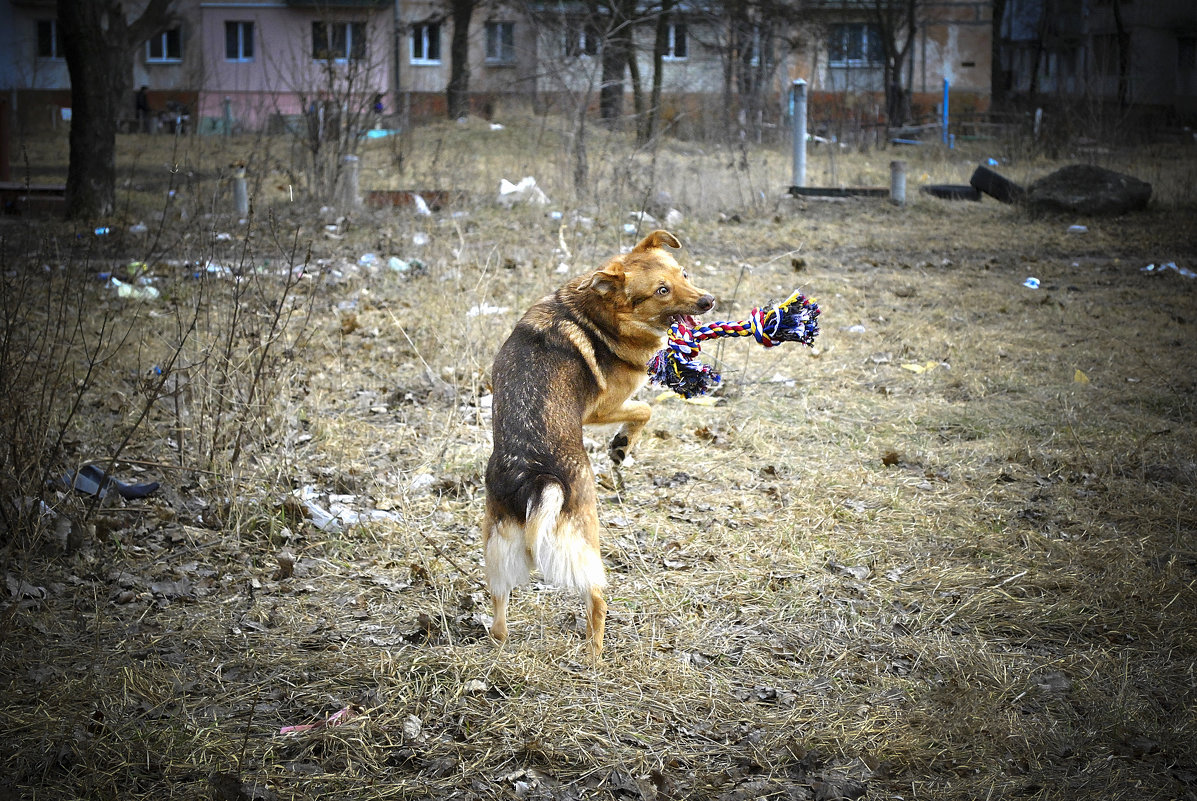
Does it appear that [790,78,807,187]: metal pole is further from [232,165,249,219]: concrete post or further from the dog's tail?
the dog's tail

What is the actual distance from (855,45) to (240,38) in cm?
2363

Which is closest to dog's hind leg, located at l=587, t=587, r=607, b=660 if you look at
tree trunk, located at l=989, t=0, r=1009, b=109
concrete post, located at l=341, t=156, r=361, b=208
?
concrete post, located at l=341, t=156, r=361, b=208

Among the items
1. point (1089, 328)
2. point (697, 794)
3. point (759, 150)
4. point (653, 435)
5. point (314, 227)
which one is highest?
point (759, 150)

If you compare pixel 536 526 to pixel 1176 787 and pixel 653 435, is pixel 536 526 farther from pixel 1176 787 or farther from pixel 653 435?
pixel 653 435

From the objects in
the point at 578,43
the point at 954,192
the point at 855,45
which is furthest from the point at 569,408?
the point at 855,45

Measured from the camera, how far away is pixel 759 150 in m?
21.1

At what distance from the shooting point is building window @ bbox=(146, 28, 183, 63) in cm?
3841

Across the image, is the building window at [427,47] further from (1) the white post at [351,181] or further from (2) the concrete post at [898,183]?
(2) the concrete post at [898,183]

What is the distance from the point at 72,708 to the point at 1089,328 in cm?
849

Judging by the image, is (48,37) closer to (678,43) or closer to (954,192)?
(678,43)

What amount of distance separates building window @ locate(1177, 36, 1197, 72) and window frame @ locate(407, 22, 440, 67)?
2992 cm

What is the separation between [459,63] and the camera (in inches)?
1184

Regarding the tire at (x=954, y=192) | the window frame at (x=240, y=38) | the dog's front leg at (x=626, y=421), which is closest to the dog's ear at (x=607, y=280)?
the dog's front leg at (x=626, y=421)

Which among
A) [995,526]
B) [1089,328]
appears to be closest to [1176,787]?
[995,526]
